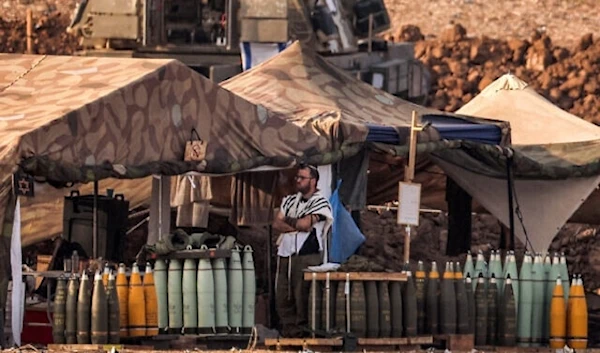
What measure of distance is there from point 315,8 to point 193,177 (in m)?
10.8

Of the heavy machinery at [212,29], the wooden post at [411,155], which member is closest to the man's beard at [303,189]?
the wooden post at [411,155]

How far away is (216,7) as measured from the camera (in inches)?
1431

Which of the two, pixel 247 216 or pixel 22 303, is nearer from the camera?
pixel 22 303

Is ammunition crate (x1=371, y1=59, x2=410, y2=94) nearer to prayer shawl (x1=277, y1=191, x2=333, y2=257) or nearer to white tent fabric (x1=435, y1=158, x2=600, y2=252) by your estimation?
white tent fabric (x1=435, y1=158, x2=600, y2=252)

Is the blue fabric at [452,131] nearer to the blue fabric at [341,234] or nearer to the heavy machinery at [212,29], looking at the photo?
the blue fabric at [341,234]

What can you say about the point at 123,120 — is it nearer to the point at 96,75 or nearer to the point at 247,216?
the point at 96,75

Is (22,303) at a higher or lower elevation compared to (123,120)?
lower

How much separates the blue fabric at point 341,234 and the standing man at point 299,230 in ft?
1.50

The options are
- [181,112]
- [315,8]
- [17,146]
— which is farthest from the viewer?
[315,8]

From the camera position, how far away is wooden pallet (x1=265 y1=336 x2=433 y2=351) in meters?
22.3

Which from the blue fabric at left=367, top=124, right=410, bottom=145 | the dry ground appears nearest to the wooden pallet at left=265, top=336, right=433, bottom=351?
the blue fabric at left=367, top=124, right=410, bottom=145

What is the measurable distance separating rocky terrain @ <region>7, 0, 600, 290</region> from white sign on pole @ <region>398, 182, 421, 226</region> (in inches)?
719

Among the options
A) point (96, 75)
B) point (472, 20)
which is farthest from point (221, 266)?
point (472, 20)

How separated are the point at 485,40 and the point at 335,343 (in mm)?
24466
